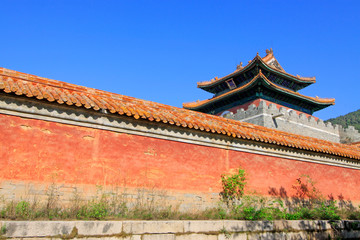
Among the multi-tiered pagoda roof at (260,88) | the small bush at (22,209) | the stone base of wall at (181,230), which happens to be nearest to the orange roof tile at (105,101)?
the small bush at (22,209)

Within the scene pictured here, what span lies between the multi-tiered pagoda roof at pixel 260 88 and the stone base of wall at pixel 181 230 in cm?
1269

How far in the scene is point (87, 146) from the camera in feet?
20.8

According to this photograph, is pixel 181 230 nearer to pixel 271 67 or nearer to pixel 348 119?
pixel 271 67

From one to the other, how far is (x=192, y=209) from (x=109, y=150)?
255 centimetres

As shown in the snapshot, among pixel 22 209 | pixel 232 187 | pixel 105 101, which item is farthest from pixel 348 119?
pixel 22 209

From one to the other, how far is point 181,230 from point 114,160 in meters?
2.39

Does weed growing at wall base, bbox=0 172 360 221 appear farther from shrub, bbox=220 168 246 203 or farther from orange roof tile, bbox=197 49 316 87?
orange roof tile, bbox=197 49 316 87

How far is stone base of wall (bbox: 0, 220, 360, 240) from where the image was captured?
400cm

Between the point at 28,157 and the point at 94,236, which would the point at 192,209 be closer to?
the point at 94,236

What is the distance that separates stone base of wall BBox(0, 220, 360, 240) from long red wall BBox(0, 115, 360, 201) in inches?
75.0

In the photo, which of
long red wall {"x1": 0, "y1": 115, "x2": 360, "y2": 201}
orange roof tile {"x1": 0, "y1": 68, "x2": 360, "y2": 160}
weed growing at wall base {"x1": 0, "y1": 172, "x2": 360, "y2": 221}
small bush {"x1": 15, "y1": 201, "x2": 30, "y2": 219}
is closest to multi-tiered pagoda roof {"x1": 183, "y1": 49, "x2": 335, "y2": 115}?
orange roof tile {"x1": 0, "y1": 68, "x2": 360, "y2": 160}

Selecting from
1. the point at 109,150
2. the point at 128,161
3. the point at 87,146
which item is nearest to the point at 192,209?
the point at 128,161

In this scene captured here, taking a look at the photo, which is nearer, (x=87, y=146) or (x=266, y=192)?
(x=87, y=146)

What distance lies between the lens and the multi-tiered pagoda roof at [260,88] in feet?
63.3
